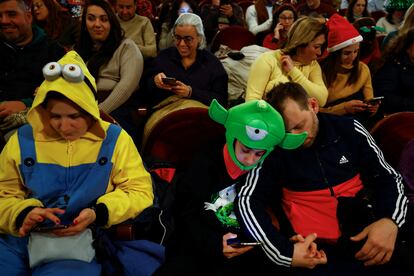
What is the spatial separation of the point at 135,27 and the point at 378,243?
274 centimetres

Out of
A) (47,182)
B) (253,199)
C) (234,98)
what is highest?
(47,182)

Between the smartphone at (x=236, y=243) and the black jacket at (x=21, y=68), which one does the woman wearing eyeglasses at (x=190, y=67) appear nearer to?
the black jacket at (x=21, y=68)

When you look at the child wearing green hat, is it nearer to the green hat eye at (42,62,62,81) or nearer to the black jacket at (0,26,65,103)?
the green hat eye at (42,62,62,81)

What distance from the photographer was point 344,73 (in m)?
2.66

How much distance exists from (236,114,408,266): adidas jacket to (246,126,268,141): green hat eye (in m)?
0.19

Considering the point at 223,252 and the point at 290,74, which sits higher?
the point at 290,74

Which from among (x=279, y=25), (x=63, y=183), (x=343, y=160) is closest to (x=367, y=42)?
(x=279, y=25)

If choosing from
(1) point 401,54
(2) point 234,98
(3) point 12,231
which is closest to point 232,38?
(2) point 234,98

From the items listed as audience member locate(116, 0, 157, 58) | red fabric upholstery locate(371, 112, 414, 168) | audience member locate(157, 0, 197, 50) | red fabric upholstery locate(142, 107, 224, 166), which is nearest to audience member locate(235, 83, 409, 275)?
red fabric upholstery locate(371, 112, 414, 168)

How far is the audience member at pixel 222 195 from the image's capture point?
4.50ft

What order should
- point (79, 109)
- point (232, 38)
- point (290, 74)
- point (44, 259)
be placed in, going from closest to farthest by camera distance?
point (44, 259) → point (79, 109) → point (290, 74) → point (232, 38)

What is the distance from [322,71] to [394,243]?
1.50 metres

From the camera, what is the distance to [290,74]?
239 cm

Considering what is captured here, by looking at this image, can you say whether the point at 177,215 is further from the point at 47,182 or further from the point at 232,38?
the point at 232,38
